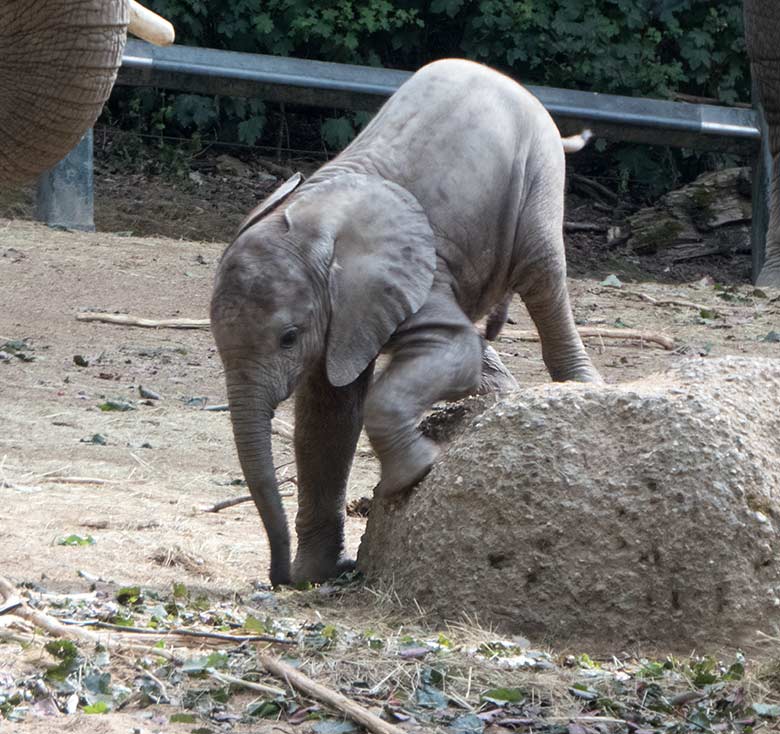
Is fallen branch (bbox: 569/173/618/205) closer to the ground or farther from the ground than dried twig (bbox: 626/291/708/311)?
closer to the ground

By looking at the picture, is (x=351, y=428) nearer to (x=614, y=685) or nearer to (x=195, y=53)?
(x=614, y=685)

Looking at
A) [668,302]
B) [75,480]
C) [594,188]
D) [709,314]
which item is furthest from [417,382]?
[594,188]

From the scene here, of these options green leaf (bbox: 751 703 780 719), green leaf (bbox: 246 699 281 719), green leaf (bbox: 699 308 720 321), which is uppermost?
green leaf (bbox: 246 699 281 719)

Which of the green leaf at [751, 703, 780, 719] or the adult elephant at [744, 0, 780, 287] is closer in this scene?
the green leaf at [751, 703, 780, 719]

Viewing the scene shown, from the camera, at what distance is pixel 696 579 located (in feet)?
13.9

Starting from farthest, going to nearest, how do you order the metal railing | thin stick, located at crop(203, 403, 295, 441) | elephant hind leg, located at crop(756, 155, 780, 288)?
the metal railing, elephant hind leg, located at crop(756, 155, 780, 288), thin stick, located at crop(203, 403, 295, 441)

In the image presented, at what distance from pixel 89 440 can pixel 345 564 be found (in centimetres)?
230

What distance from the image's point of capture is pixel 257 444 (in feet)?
14.8

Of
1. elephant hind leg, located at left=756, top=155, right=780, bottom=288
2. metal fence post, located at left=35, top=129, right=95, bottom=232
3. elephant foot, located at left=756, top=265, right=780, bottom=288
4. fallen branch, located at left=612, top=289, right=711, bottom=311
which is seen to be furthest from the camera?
metal fence post, located at left=35, top=129, right=95, bottom=232

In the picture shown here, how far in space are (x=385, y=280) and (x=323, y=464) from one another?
27.7 inches

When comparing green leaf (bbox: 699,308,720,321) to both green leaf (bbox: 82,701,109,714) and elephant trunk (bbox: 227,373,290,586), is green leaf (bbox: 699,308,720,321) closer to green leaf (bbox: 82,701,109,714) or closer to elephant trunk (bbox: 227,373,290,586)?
elephant trunk (bbox: 227,373,290,586)

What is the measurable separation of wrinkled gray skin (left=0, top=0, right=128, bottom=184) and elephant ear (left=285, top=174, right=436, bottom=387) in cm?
78

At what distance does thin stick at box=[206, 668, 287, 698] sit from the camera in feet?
11.5

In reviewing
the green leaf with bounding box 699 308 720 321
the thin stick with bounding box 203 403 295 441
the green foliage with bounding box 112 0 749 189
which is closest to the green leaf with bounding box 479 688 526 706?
the thin stick with bounding box 203 403 295 441
